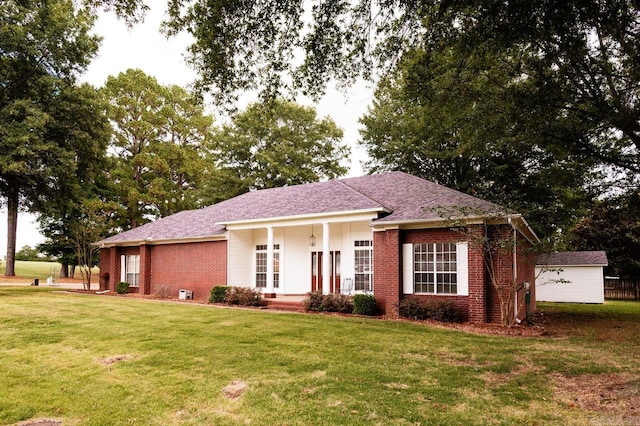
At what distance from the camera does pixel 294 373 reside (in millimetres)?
7145

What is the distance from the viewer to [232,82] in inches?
339

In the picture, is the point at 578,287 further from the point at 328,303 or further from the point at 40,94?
the point at 40,94

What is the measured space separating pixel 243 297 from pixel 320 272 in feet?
12.1

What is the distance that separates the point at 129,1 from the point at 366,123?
976 inches

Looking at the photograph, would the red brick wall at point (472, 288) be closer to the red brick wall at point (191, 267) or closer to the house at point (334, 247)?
the house at point (334, 247)

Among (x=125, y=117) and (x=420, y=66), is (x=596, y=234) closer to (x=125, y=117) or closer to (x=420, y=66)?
(x=420, y=66)

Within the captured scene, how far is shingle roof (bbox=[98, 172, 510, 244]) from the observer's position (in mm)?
15078

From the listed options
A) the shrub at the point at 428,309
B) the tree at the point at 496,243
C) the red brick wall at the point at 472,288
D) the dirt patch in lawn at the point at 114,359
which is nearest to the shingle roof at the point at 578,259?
the tree at the point at 496,243

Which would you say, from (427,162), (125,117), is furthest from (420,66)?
(125,117)

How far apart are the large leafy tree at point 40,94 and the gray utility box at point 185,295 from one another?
9634 millimetres

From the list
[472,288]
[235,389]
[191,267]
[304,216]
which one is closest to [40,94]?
[191,267]

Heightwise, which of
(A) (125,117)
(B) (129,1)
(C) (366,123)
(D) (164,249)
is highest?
(A) (125,117)

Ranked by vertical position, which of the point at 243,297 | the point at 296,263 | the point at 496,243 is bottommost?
the point at 243,297

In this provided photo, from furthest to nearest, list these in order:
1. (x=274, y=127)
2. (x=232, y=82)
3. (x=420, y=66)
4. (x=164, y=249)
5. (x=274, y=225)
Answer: (x=274, y=127), (x=164, y=249), (x=274, y=225), (x=420, y=66), (x=232, y=82)
